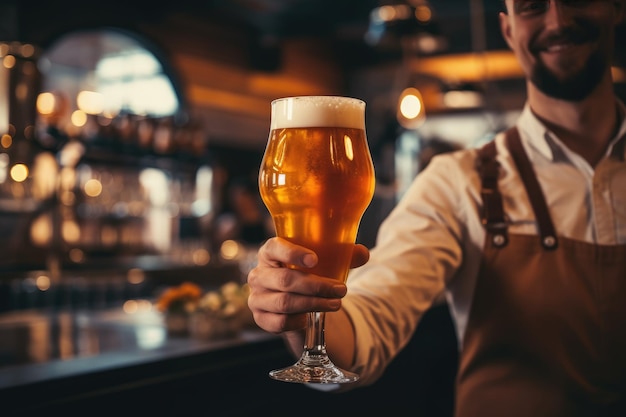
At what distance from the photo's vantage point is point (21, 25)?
5973mm

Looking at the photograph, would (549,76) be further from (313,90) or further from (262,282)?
(313,90)

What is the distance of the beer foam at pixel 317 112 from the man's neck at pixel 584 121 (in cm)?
70

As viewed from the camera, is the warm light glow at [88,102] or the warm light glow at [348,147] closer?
the warm light glow at [348,147]

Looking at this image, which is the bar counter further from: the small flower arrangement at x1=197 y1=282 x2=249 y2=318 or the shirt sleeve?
the shirt sleeve

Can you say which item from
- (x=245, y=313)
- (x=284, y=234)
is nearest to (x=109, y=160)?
(x=245, y=313)

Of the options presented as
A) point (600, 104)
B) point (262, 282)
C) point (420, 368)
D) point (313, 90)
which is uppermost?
point (313, 90)

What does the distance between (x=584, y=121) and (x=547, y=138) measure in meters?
0.09

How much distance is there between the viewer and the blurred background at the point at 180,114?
5.05 metres

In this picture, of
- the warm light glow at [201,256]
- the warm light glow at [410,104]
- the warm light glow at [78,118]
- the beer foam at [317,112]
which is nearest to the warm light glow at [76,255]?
the warm light glow at [78,118]

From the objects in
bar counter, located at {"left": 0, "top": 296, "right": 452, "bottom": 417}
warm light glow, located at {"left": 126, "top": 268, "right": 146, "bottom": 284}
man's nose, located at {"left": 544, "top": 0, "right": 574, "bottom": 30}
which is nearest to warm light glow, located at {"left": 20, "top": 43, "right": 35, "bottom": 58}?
bar counter, located at {"left": 0, "top": 296, "right": 452, "bottom": 417}

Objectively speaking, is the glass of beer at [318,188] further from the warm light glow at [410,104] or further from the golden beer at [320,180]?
the warm light glow at [410,104]

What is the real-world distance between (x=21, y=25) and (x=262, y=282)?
5.57 metres

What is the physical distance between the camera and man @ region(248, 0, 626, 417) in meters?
1.53

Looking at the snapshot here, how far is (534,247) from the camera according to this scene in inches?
63.7
